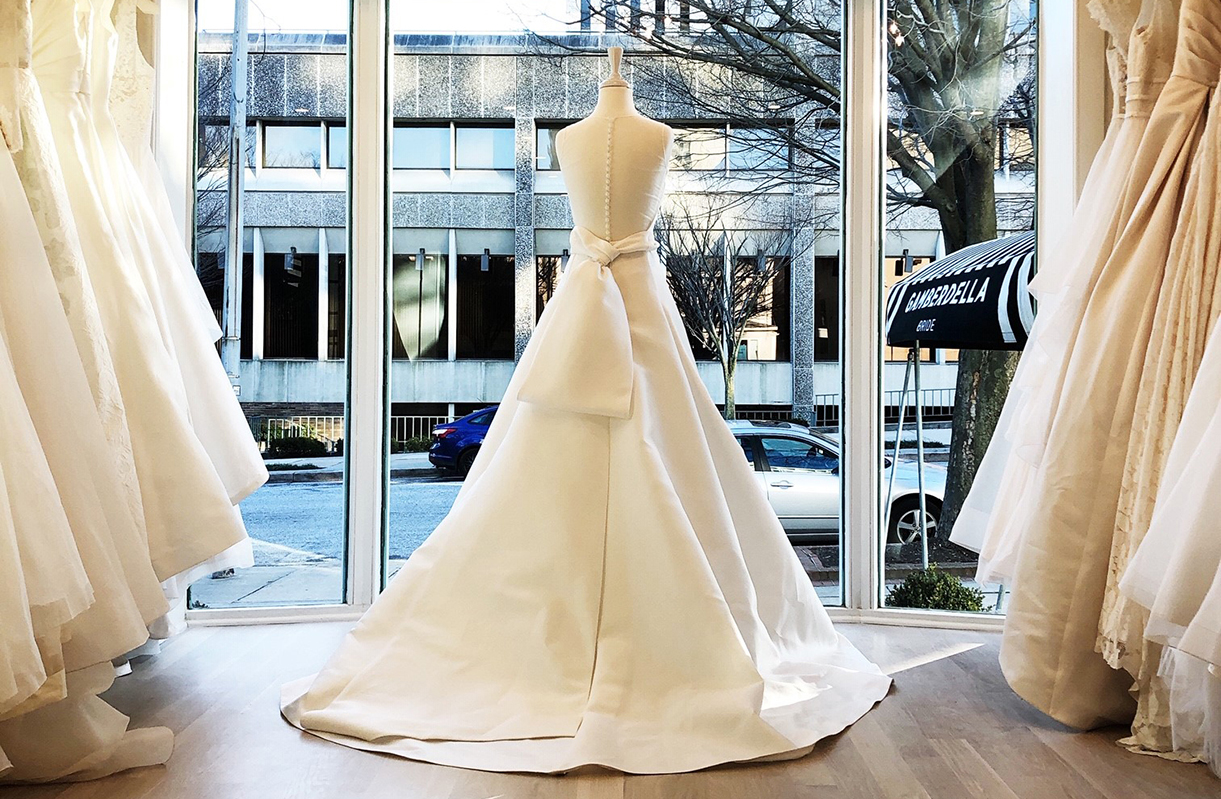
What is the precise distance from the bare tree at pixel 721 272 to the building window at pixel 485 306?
546 millimetres

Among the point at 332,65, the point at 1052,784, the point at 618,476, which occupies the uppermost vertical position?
the point at 332,65

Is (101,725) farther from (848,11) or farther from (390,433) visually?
(848,11)

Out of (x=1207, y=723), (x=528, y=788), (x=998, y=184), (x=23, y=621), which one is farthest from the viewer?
(x=998, y=184)

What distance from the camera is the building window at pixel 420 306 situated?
3.63 m

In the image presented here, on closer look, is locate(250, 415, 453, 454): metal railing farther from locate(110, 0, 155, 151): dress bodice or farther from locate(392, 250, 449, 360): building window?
locate(110, 0, 155, 151): dress bodice

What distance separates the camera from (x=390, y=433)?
3.62 meters

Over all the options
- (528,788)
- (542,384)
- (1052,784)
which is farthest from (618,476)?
(1052,784)

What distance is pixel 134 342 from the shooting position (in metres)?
2.43

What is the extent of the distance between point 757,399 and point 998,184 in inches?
40.9

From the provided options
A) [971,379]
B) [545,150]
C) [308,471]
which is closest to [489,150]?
[545,150]

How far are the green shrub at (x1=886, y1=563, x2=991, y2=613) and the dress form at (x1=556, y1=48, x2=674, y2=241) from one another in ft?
5.28

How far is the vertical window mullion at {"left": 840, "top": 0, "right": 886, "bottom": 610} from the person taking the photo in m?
3.53

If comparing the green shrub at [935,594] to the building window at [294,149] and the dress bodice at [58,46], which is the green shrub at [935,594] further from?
the dress bodice at [58,46]

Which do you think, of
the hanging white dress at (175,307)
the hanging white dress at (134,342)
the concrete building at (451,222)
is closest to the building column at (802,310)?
the concrete building at (451,222)
